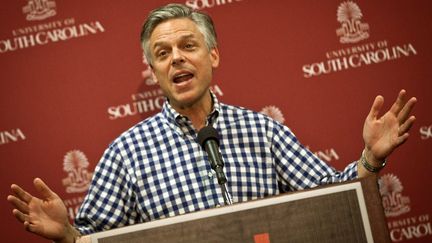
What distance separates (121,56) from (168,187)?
0.79 metres

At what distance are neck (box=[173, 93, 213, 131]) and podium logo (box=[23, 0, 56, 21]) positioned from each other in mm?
827

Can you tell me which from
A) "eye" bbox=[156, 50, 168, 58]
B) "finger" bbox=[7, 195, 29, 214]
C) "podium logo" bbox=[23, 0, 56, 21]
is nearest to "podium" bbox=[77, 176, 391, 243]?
"finger" bbox=[7, 195, 29, 214]

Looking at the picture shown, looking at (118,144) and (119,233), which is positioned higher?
(118,144)

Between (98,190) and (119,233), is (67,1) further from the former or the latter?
(119,233)

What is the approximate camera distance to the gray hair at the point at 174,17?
2.33m

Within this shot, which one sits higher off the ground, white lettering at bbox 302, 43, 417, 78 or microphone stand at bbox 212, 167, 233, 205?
white lettering at bbox 302, 43, 417, 78

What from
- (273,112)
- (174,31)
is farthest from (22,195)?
(273,112)

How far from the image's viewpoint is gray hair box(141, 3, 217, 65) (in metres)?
2.33

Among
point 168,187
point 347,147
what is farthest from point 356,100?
point 168,187

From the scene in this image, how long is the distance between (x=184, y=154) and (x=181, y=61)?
37 centimetres

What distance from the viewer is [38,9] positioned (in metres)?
2.65

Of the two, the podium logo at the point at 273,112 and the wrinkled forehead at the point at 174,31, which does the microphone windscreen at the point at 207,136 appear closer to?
the wrinkled forehead at the point at 174,31

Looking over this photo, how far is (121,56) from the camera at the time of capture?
267 cm

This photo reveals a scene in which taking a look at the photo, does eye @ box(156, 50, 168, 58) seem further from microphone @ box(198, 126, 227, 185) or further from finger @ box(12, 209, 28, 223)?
finger @ box(12, 209, 28, 223)
